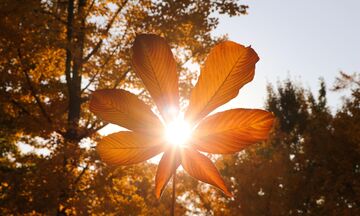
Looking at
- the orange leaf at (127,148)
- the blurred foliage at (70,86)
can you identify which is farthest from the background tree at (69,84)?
the orange leaf at (127,148)

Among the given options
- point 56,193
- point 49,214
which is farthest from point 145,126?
point 49,214

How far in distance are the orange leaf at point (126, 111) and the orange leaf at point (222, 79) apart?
32mm

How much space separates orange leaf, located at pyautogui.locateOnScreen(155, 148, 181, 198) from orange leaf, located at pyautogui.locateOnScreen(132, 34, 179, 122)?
0.11ft

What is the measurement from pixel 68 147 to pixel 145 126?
5.04 m

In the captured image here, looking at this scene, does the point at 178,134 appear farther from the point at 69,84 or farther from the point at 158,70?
the point at 69,84

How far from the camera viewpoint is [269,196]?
10984 millimetres

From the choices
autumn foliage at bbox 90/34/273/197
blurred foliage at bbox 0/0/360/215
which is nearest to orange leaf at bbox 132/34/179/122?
autumn foliage at bbox 90/34/273/197

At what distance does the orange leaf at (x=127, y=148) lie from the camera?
264 millimetres

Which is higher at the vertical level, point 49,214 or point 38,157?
point 38,157

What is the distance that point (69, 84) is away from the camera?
251 inches

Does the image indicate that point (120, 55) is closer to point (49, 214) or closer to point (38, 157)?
point (38, 157)

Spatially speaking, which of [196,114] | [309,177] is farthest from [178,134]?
[309,177]

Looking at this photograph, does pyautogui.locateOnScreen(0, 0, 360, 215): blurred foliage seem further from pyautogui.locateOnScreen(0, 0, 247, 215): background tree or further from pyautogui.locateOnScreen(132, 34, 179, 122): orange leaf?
pyautogui.locateOnScreen(132, 34, 179, 122): orange leaf

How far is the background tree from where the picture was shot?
4.92 metres
